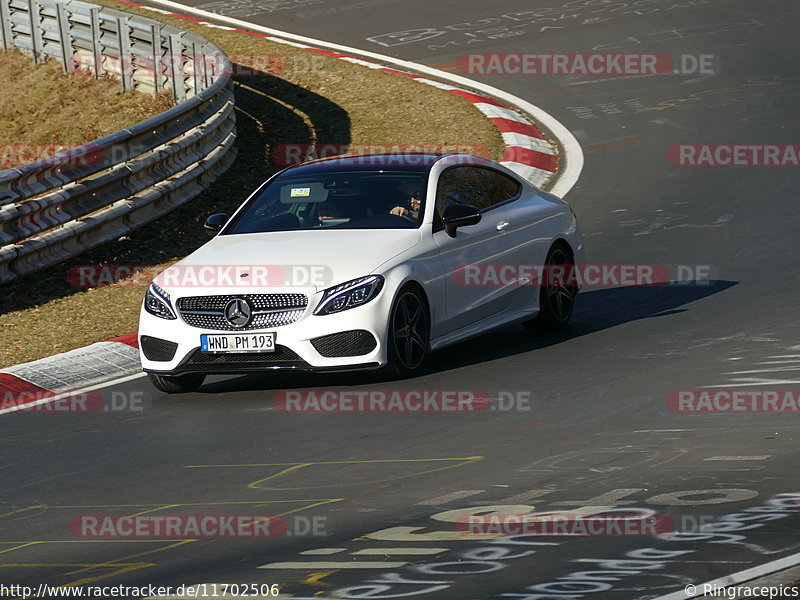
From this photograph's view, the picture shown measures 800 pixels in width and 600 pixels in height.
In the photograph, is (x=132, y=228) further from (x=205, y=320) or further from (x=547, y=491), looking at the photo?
(x=547, y=491)

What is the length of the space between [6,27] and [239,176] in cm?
946

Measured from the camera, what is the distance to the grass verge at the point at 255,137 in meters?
13.0

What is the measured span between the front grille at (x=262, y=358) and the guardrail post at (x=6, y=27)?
17.2 metres

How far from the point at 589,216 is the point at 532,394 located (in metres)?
6.51

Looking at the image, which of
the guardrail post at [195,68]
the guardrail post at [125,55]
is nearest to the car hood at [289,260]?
the guardrail post at [195,68]

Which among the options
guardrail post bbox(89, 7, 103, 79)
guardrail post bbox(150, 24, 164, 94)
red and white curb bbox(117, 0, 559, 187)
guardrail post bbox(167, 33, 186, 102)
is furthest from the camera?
guardrail post bbox(89, 7, 103, 79)

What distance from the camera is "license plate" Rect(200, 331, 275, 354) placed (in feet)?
33.0

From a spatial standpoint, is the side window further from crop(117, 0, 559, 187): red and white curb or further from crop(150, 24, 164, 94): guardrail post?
crop(150, 24, 164, 94): guardrail post

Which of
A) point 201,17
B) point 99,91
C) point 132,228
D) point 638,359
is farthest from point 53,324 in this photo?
point 201,17

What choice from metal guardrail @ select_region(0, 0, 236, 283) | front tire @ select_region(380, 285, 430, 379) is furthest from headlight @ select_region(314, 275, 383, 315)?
metal guardrail @ select_region(0, 0, 236, 283)

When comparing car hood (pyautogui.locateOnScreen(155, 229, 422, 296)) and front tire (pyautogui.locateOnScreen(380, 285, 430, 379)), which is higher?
car hood (pyautogui.locateOnScreen(155, 229, 422, 296))

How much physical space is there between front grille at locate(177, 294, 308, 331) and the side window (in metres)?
1.65

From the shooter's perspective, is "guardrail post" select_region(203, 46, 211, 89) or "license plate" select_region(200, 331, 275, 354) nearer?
"license plate" select_region(200, 331, 275, 354)

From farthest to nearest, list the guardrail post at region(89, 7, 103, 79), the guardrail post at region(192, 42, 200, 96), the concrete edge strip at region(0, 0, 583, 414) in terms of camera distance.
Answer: the guardrail post at region(89, 7, 103, 79) < the guardrail post at region(192, 42, 200, 96) < the concrete edge strip at region(0, 0, 583, 414)
